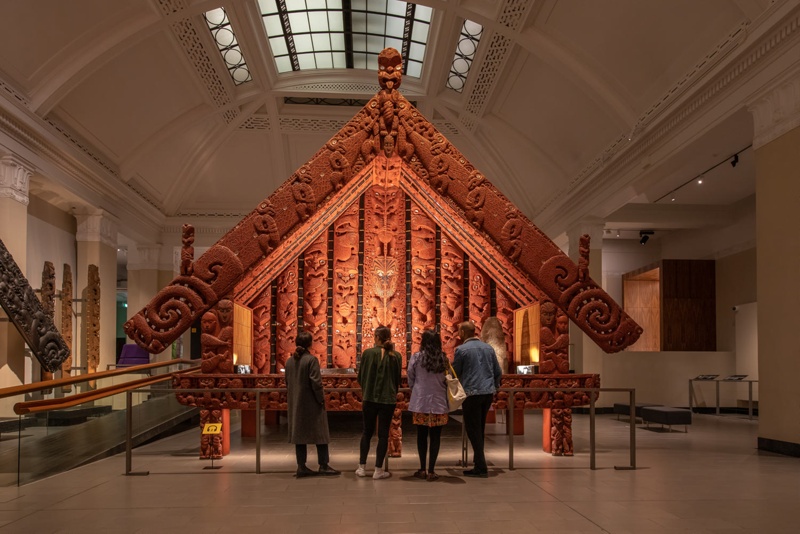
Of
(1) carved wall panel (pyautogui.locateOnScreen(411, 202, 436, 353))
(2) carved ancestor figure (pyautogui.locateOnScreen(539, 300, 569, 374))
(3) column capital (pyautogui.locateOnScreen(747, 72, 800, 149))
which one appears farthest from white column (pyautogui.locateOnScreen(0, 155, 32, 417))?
(3) column capital (pyautogui.locateOnScreen(747, 72, 800, 149))

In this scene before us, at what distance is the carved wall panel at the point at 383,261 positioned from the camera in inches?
344

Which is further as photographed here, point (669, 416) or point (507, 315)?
point (669, 416)

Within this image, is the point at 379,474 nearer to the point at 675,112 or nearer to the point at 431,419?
the point at 431,419

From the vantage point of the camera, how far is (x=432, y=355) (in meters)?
6.57

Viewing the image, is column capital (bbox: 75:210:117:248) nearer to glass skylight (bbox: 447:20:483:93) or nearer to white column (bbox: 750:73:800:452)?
glass skylight (bbox: 447:20:483:93)

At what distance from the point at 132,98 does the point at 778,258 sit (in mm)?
11736

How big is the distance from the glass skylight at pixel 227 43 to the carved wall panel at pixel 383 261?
746cm

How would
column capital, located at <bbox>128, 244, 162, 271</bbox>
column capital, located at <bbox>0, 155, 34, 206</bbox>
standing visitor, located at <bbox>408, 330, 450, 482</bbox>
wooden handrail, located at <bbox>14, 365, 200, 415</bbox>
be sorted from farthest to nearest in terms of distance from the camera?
column capital, located at <bbox>128, 244, 162, 271</bbox>
column capital, located at <bbox>0, 155, 34, 206</bbox>
standing visitor, located at <bbox>408, 330, 450, 482</bbox>
wooden handrail, located at <bbox>14, 365, 200, 415</bbox>

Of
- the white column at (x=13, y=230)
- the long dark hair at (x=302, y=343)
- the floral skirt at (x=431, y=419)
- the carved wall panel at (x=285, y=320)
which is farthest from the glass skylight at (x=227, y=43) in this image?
the floral skirt at (x=431, y=419)

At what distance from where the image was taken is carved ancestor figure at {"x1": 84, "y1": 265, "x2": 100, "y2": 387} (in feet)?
53.0

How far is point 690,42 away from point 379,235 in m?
5.25

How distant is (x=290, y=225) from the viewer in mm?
8086

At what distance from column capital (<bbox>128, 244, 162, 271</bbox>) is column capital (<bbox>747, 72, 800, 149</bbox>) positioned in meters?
16.6

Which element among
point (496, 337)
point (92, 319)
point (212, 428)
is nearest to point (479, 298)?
point (496, 337)
